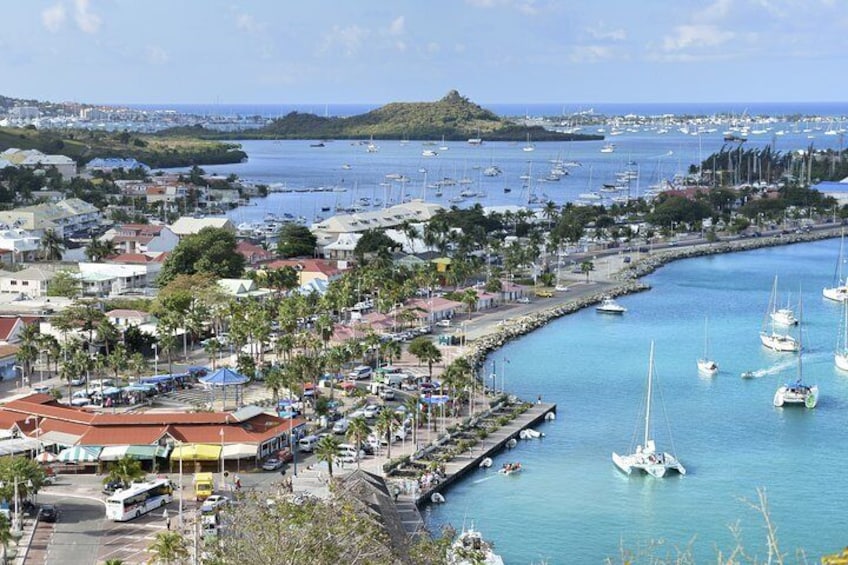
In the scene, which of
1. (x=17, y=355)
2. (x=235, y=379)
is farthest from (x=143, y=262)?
(x=235, y=379)

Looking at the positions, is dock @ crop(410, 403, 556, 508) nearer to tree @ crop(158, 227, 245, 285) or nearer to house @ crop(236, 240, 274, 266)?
tree @ crop(158, 227, 245, 285)

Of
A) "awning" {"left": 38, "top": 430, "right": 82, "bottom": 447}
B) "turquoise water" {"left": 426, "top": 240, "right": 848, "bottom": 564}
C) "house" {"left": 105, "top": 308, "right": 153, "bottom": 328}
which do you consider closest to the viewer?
"turquoise water" {"left": 426, "top": 240, "right": 848, "bottom": 564}

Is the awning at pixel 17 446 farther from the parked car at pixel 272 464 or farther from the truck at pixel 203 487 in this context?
the parked car at pixel 272 464

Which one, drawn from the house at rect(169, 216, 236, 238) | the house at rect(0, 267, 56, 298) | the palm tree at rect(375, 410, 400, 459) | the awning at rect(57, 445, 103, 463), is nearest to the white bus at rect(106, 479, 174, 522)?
the awning at rect(57, 445, 103, 463)

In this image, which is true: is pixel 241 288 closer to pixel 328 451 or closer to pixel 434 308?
pixel 434 308

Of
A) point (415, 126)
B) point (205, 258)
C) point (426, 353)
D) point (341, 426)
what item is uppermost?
point (415, 126)

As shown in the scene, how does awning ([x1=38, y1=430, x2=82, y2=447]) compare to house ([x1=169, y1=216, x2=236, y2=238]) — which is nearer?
awning ([x1=38, y1=430, x2=82, y2=447])

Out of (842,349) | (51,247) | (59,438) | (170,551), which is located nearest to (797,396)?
(842,349)

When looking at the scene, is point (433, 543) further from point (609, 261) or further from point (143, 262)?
point (609, 261)
